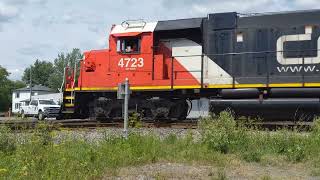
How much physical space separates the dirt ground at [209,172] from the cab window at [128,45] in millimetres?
9548

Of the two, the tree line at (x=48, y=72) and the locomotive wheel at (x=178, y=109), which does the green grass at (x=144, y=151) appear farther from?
the tree line at (x=48, y=72)

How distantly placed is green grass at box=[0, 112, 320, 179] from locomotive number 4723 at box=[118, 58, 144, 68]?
6.94m

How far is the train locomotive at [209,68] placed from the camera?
14000 millimetres

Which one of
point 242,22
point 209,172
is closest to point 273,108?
point 242,22

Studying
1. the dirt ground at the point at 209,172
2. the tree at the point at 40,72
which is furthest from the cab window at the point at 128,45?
the tree at the point at 40,72

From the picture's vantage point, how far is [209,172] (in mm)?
6762

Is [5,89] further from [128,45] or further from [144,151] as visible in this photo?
[144,151]

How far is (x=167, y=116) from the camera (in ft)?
51.8

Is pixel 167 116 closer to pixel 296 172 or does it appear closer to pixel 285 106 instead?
pixel 285 106

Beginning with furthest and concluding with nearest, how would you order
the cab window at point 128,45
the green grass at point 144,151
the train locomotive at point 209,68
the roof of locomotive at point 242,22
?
1. the cab window at point 128,45
2. the roof of locomotive at point 242,22
3. the train locomotive at point 209,68
4. the green grass at point 144,151

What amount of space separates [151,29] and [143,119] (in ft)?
10.7

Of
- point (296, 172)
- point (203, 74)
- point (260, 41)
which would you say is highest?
point (260, 41)

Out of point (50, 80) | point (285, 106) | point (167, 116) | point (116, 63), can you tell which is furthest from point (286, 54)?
point (50, 80)

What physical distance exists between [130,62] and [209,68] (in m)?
3.01
